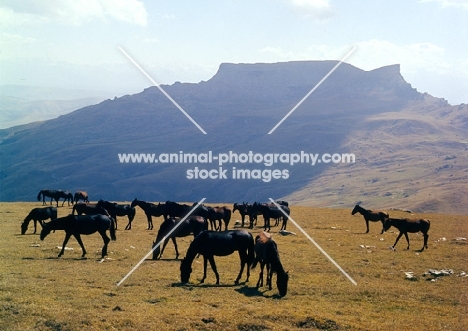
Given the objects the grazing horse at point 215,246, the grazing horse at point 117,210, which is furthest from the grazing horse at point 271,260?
the grazing horse at point 117,210

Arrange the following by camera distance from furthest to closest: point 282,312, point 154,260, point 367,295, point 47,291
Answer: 1. point 154,260
2. point 367,295
3. point 47,291
4. point 282,312

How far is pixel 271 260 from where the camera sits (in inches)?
790

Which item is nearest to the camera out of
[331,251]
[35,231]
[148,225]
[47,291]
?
[47,291]

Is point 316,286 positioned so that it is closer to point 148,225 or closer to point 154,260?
point 154,260

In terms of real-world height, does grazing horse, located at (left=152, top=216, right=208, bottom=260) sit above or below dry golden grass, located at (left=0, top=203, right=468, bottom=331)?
above

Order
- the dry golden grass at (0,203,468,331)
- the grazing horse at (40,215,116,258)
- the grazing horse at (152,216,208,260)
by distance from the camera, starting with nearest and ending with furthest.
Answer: the dry golden grass at (0,203,468,331)
the grazing horse at (40,215,116,258)
the grazing horse at (152,216,208,260)

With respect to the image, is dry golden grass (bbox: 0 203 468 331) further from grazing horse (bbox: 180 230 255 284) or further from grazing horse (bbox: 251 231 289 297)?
grazing horse (bbox: 180 230 255 284)

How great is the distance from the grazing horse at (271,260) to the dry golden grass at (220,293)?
525 millimetres

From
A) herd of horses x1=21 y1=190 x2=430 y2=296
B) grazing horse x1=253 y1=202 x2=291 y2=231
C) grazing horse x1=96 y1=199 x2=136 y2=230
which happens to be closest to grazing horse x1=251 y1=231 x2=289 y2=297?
herd of horses x1=21 y1=190 x2=430 y2=296

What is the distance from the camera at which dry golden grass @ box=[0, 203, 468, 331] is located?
51.5ft

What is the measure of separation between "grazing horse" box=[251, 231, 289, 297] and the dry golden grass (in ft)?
1.72

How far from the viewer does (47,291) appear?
1844cm

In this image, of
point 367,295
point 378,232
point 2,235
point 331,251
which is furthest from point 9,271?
point 378,232

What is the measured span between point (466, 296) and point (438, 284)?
7.19 ft
